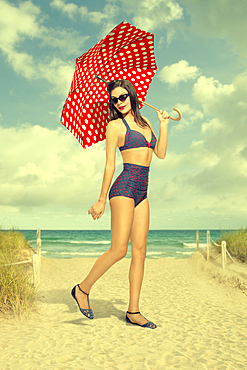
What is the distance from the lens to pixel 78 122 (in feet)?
13.3

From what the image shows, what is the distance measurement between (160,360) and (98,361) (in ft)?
1.86

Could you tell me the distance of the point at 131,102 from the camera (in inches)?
146

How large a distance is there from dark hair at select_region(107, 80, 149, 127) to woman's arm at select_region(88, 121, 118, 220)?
22cm

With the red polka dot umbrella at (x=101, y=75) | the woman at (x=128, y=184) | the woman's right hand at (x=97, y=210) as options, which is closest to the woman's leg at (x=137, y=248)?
the woman at (x=128, y=184)

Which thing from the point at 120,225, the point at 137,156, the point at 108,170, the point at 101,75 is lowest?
the point at 120,225

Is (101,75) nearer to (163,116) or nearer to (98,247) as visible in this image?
(163,116)

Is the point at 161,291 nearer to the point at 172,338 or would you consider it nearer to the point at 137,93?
the point at 172,338

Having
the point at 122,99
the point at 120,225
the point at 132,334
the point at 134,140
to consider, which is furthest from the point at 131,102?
the point at 132,334

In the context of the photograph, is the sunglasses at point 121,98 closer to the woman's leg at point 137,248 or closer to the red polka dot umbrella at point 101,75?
the red polka dot umbrella at point 101,75

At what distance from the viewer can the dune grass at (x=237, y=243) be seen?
30.9ft

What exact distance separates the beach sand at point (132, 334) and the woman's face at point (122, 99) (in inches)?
103

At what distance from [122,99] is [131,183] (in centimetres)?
101

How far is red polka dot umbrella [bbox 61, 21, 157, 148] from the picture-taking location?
12.4 ft

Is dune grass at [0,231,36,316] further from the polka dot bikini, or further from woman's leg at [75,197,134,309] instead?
the polka dot bikini
